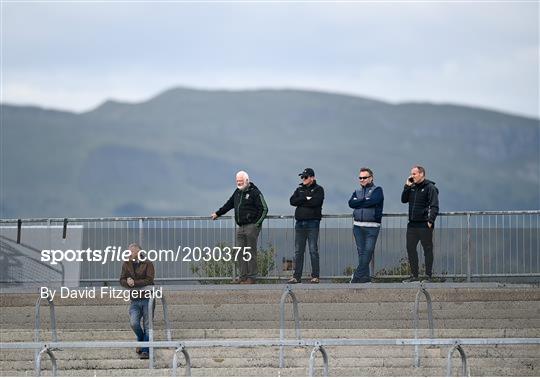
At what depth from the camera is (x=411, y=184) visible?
2372 centimetres

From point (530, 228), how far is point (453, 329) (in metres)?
4.66

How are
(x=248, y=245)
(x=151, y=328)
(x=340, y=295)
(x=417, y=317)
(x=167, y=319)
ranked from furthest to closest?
(x=248, y=245) → (x=340, y=295) → (x=167, y=319) → (x=417, y=317) → (x=151, y=328)

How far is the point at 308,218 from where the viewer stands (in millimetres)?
23891

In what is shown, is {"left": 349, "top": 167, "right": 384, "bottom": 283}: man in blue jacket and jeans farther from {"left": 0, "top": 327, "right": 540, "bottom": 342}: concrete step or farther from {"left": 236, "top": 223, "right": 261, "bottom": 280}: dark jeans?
{"left": 0, "top": 327, "right": 540, "bottom": 342}: concrete step

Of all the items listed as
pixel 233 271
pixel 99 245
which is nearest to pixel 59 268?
pixel 99 245

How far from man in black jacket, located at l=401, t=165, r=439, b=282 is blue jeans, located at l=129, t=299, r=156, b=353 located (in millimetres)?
Answer: 4551

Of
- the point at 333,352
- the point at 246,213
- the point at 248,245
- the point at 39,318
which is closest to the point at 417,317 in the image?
the point at 333,352

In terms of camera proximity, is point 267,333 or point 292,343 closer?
point 292,343

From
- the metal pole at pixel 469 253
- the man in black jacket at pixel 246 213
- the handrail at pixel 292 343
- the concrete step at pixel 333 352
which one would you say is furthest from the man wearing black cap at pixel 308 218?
the handrail at pixel 292 343

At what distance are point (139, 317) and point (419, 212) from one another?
490 cm

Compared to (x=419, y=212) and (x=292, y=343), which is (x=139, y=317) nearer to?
(x=292, y=343)

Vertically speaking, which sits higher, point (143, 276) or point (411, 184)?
point (411, 184)

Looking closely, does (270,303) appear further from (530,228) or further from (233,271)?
(530,228)

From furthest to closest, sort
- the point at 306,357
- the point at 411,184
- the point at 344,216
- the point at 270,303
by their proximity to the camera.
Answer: the point at 344,216, the point at 411,184, the point at 270,303, the point at 306,357
